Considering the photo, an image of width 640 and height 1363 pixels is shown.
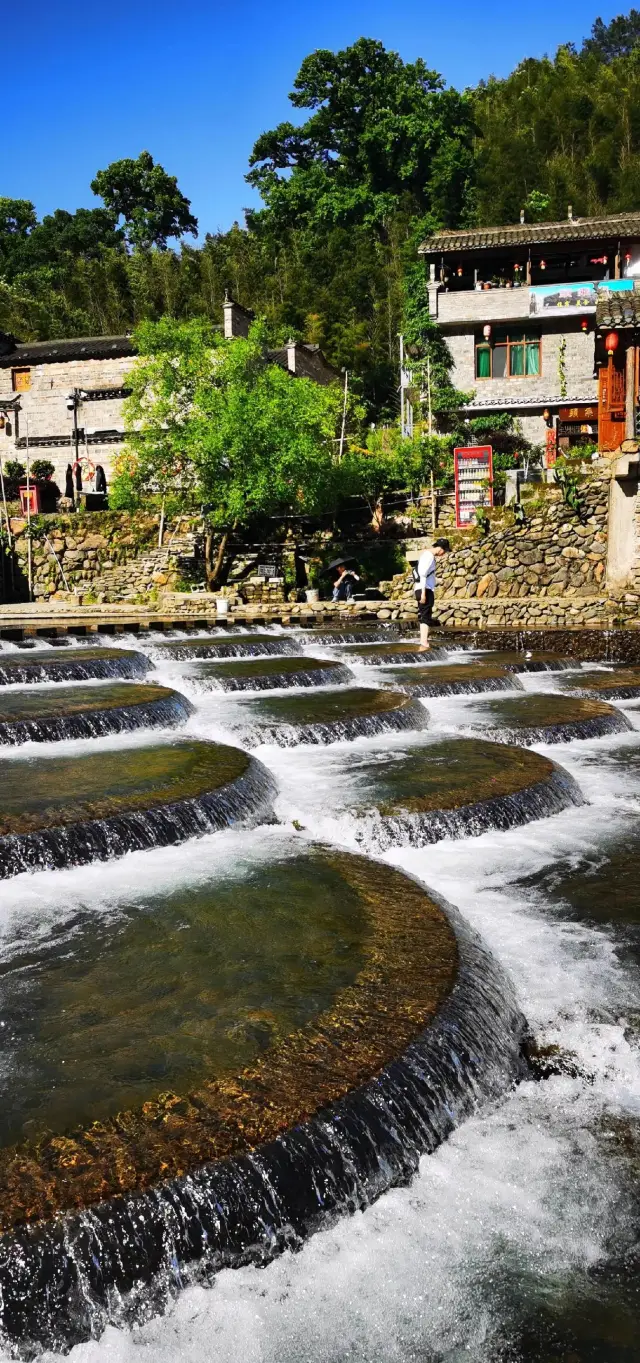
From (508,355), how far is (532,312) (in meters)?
1.44

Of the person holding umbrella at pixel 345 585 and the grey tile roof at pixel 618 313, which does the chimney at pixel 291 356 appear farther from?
the grey tile roof at pixel 618 313

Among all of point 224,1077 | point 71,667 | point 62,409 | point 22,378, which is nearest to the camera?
point 224,1077

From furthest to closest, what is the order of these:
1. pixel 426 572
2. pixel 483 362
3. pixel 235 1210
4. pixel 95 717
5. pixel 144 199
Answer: pixel 144 199 → pixel 483 362 → pixel 426 572 → pixel 95 717 → pixel 235 1210

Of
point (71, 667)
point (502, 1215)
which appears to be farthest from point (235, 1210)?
point (71, 667)

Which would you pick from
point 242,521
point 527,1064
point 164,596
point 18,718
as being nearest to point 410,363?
point 242,521

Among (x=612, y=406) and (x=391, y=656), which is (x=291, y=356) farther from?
(x=391, y=656)

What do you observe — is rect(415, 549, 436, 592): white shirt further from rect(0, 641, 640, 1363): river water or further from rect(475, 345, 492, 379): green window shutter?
rect(475, 345, 492, 379): green window shutter

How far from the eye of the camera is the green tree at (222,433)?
→ 25125 millimetres

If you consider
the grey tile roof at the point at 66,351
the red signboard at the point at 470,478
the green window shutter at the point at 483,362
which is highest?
the grey tile roof at the point at 66,351

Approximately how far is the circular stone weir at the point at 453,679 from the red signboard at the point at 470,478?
12.7 meters

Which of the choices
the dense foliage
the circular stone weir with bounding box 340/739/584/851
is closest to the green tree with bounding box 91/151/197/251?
the dense foliage

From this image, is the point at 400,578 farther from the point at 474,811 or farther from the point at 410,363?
the point at 474,811

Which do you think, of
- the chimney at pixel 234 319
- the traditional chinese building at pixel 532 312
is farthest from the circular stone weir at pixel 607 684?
the chimney at pixel 234 319

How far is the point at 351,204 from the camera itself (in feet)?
176
